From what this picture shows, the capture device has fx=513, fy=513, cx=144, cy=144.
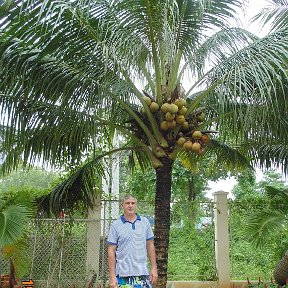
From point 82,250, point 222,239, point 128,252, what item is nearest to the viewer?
point 128,252

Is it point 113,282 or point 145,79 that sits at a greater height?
point 145,79

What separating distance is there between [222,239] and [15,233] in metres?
4.11

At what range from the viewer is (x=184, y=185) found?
18.4 meters

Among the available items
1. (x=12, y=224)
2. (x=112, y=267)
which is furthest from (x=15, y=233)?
(x=112, y=267)

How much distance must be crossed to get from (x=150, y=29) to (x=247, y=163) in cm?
389

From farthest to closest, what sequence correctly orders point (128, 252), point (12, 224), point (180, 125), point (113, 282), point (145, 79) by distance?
point (145, 79)
point (180, 125)
point (12, 224)
point (128, 252)
point (113, 282)

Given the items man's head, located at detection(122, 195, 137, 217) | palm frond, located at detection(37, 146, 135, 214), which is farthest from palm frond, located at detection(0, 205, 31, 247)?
man's head, located at detection(122, 195, 137, 217)

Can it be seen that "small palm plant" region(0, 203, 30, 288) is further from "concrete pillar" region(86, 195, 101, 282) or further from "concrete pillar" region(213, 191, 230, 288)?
"concrete pillar" region(213, 191, 230, 288)

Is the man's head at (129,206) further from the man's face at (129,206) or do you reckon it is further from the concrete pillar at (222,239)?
the concrete pillar at (222,239)

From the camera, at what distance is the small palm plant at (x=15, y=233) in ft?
20.5

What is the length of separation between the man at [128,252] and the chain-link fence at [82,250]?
3.79 m

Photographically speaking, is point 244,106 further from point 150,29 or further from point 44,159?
point 44,159

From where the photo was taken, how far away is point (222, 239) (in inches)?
357

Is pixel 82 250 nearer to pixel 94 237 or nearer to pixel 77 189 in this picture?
pixel 94 237
